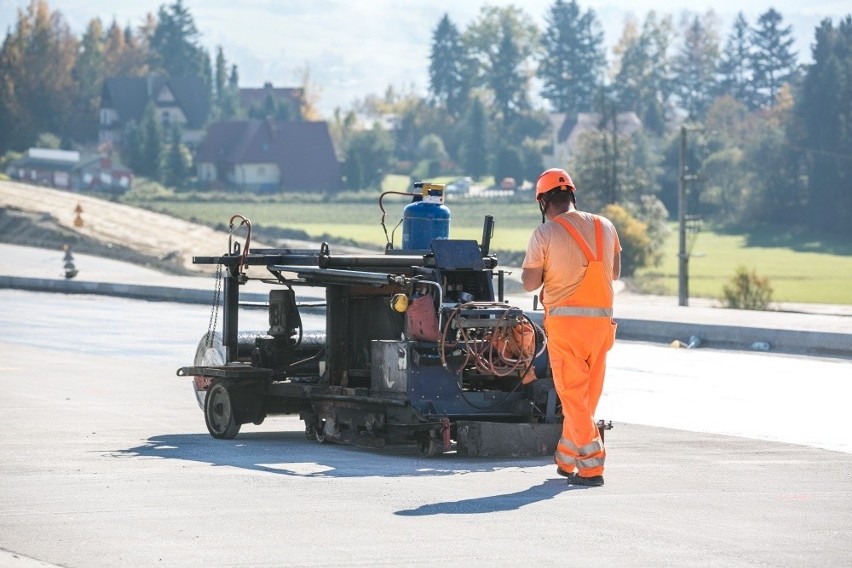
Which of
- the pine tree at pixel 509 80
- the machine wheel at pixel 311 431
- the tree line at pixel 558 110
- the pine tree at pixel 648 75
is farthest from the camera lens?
the pine tree at pixel 509 80

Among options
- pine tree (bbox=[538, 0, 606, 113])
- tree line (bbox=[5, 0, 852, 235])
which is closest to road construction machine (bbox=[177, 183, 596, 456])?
tree line (bbox=[5, 0, 852, 235])

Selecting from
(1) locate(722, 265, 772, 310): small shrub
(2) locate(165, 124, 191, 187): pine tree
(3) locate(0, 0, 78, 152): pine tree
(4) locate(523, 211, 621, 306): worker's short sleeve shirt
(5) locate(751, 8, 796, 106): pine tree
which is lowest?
(1) locate(722, 265, 772, 310): small shrub

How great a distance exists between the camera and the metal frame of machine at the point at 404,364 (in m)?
11.6

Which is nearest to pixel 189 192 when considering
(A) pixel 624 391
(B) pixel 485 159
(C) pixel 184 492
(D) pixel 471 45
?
(B) pixel 485 159

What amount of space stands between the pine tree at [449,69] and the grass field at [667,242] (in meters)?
64.2

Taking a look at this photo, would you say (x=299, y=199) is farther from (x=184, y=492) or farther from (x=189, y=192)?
(x=184, y=492)

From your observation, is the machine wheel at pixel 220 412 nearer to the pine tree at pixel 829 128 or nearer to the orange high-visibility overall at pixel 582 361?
the orange high-visibility overall at pixel 582 361

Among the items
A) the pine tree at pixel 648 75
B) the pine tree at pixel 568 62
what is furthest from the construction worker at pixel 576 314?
the pine tree at pixel 568 62

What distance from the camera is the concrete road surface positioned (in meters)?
8.20

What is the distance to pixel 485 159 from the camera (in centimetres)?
15312

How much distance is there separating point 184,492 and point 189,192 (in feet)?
362

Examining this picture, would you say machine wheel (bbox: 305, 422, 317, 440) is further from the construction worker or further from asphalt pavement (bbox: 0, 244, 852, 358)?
asphalt pavement (bbox: 0, 244, 852, 358)

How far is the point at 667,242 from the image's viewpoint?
104312 millimetres

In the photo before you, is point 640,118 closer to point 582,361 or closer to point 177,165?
point 177,165
